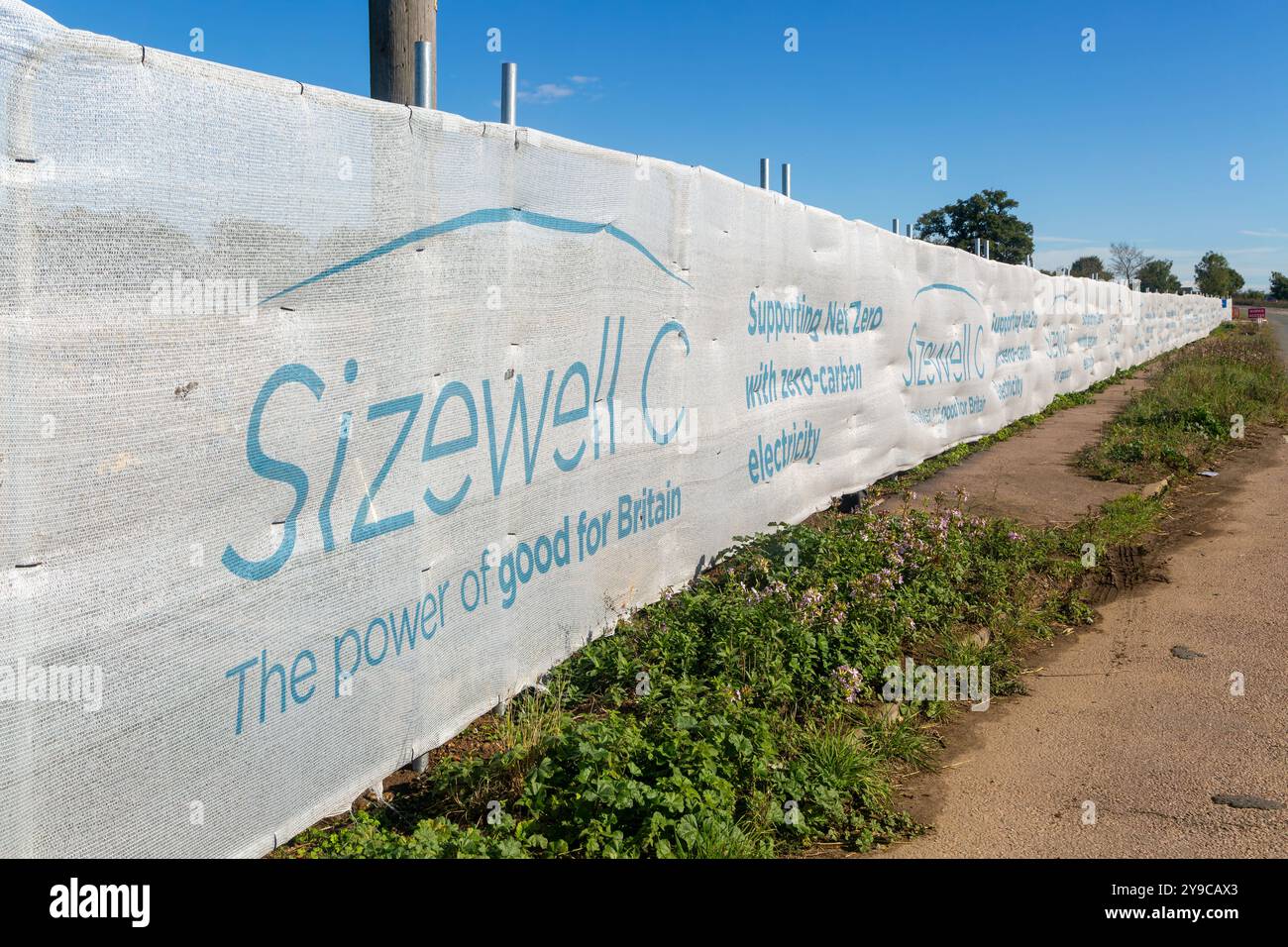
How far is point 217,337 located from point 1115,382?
1971cm

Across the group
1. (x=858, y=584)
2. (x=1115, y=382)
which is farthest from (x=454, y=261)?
(x=1115, y=382)

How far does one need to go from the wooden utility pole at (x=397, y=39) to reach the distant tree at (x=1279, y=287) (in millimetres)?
144154

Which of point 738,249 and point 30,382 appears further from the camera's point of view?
point 738,249

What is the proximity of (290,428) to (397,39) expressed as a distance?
1809 millimetres

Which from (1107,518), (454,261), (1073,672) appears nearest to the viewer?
(454,261)

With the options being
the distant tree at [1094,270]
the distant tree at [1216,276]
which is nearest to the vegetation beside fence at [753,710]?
the distant tree at [1094,270]

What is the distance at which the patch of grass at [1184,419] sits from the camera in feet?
32.8

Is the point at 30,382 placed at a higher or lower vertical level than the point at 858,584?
higher

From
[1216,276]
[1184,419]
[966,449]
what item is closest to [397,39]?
[966,449]

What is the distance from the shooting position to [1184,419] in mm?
12328

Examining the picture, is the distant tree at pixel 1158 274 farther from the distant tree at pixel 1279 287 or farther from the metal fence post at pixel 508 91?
the metal fence post at pixel 508 91

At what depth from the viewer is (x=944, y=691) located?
15.4 ft
